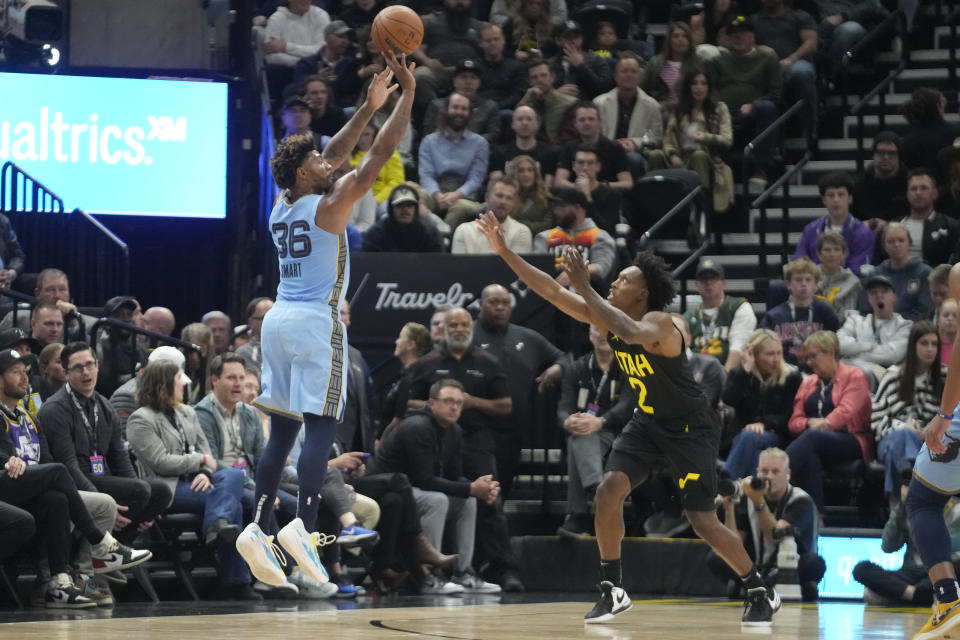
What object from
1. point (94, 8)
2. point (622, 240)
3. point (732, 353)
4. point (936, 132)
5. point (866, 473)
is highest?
point (94, 8)

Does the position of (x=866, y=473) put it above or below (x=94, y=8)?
below

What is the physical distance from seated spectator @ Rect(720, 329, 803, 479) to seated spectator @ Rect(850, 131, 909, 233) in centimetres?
282

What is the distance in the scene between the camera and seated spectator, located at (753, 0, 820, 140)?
15.0 meters

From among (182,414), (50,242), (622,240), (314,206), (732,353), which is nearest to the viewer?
(314,206)

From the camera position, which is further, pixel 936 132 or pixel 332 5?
pixel 332 5

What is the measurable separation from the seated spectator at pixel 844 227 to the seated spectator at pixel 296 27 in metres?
5.39

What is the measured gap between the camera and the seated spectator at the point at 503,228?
41.0ft

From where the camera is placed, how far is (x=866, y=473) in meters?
11.2

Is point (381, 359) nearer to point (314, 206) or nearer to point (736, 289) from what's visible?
point (736, 289)

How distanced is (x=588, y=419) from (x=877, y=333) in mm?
2532

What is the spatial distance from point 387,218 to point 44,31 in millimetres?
3013

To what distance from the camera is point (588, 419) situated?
11.2 meters

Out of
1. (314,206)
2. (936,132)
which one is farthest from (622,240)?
(314,206)

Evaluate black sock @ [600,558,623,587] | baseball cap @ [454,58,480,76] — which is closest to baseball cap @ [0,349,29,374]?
black sock @ [600,558,623,587]
